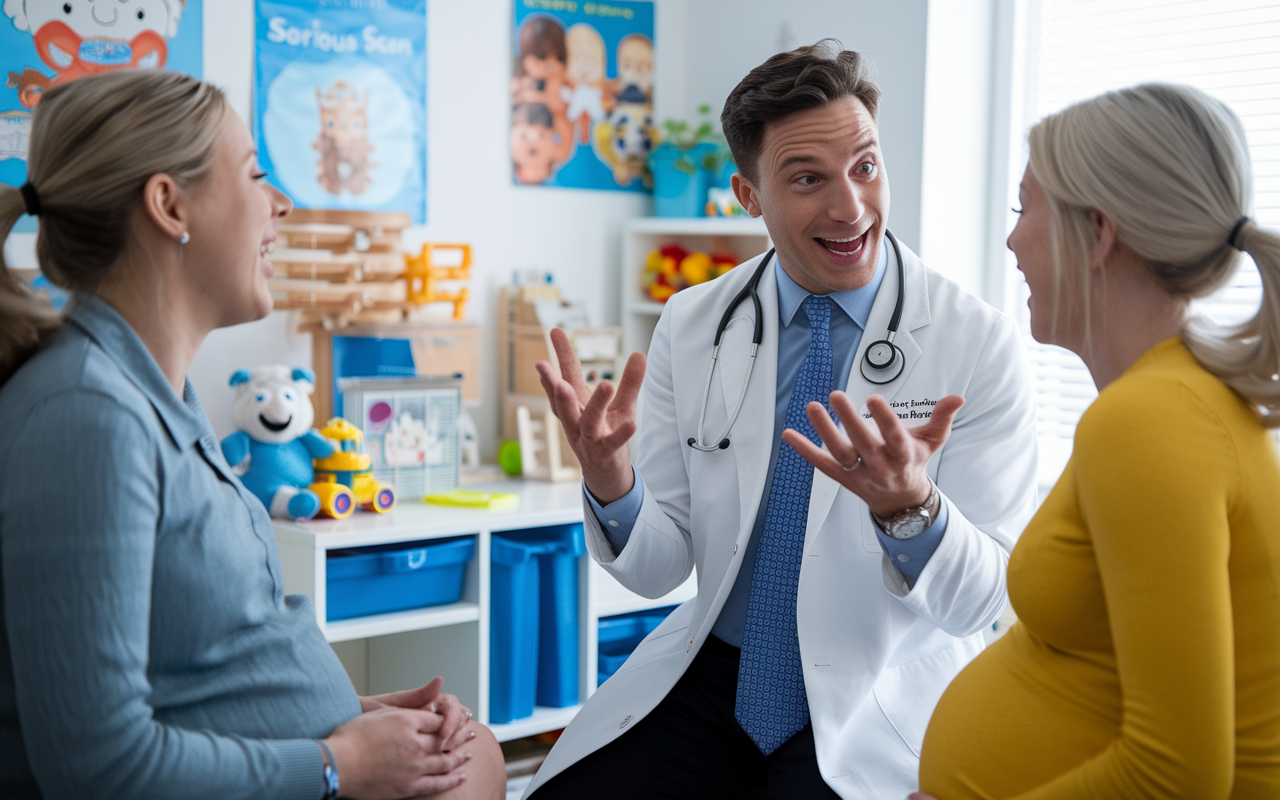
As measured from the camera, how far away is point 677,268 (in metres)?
3.18

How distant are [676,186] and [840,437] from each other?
2.13 metres

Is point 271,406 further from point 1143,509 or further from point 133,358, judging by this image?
point 1143,509

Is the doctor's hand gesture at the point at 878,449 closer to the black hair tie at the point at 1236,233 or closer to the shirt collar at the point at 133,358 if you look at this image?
the black hair tie at the point at 1236,233

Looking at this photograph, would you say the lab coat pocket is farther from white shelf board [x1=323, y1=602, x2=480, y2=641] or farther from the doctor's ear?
white shelf board [x1=323, y1=602, x2=480, y2=641]

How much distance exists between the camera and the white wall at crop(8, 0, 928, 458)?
2.60 meters

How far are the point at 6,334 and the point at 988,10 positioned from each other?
2517 millimetres

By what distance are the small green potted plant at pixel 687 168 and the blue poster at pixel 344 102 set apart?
73 cm

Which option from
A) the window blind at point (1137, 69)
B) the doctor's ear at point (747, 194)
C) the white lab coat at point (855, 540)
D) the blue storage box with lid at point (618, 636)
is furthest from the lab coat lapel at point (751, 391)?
the blue storage box with lid at point (618, 636)

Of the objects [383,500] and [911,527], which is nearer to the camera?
[911,527]

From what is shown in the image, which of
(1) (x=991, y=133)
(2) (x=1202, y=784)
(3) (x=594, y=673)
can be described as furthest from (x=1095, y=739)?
(1) (x=991, y=133)

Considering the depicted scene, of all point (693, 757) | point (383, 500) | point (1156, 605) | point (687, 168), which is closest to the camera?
point (1156, 605)

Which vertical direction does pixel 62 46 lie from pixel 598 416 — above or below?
above

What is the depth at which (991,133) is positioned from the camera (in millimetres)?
2852

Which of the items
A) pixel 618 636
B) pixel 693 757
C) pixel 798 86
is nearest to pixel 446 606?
pixel 618 636
